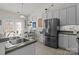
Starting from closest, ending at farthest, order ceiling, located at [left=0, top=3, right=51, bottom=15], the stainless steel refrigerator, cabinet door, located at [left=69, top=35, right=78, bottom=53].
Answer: ceiling, located at [left=0, top=3, right=51, bottom=15], cabinet door, located at [left=69, top=35, right=78, bottom=53], the stainless steel refrigerator

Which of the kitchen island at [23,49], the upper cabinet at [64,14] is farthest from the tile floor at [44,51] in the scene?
the upper cabinet at [64,14]

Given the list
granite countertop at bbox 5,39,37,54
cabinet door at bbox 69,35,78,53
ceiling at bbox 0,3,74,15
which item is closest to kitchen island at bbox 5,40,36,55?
granite countertop at bbox 5,39,37,54

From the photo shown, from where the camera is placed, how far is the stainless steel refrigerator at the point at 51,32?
1666mm

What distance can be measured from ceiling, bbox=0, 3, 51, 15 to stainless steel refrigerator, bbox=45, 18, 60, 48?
33 cm

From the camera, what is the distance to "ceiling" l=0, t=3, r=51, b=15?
133 centimetres

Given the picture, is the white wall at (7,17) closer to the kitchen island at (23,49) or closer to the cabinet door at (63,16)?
the kitchen island at (23,49)

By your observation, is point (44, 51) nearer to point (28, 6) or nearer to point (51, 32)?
point (51, 32)

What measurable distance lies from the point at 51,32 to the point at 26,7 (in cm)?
83

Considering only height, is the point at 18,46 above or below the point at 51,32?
below

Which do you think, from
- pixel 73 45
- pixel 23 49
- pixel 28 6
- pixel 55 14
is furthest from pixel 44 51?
pixel 28 6

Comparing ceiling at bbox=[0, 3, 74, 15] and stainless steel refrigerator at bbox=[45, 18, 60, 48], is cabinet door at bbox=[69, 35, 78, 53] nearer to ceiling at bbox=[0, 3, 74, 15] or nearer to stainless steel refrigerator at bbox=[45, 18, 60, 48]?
stainless steel refrigerator at bbox=[45, 18, 60, 48]

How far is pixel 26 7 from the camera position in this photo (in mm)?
1433
